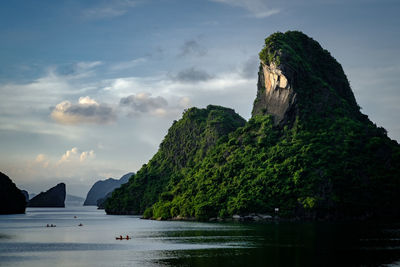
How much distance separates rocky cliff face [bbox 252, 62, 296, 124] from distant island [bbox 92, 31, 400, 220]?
36 cm

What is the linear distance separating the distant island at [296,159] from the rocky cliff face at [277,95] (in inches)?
14.2

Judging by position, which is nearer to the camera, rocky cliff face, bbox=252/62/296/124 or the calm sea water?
the calm sea water

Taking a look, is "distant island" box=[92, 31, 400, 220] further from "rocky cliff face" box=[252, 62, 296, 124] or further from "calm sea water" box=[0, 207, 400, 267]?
"calm sea water" box=[0, 207, 400, 267]

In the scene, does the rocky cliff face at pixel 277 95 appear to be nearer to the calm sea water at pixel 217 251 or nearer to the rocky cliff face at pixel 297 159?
the rocky cliff face at pixel 297 159

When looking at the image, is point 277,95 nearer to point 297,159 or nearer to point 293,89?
point 293,89

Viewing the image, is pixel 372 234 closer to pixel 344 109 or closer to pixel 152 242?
pixel 152 242

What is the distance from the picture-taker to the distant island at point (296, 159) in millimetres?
135625

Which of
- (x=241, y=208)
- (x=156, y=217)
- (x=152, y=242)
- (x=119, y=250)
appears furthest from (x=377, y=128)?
(x=119, y=250)

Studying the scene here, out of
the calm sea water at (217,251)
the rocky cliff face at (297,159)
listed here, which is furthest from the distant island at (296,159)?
the calm sea water at (217,251)

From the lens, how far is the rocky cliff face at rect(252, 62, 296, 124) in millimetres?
171275

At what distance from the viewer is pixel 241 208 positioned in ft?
460

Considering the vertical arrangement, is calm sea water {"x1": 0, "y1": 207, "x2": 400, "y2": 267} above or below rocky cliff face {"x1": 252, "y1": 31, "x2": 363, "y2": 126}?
below

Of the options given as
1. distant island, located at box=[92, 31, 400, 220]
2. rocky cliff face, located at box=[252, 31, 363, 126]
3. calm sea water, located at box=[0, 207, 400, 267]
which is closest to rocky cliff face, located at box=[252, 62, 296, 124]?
rocky cliff face, located at box=[252, 31, 363, 126]

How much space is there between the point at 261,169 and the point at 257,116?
33397 millimetres
